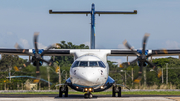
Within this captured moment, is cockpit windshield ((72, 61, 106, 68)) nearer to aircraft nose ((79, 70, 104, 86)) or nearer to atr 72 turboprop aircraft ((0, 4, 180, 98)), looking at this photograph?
atr 72 turboprop aircraft ((0, 4, 180, 98))

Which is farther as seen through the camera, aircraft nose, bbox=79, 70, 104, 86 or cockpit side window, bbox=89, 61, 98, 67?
cockpit side window, bbox=89, 61, 98, 67

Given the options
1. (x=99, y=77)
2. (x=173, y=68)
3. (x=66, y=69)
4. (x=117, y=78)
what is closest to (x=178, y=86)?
(x=173, y=68)

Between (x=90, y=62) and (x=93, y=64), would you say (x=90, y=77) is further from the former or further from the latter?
(x=90, y=62)

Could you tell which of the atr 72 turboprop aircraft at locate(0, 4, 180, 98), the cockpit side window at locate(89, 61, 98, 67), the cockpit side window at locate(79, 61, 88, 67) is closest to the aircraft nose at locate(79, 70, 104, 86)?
the atr 72 turboprop aircraft at locate(0, 4, 180, 98)

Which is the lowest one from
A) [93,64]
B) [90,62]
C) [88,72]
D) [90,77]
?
[90,77]

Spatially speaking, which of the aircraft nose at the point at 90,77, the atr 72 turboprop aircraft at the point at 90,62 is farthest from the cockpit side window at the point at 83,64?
the aircraft nose at the point at 90,77

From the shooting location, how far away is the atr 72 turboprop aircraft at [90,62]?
674 inches

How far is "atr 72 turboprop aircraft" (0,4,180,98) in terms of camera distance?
674 inches

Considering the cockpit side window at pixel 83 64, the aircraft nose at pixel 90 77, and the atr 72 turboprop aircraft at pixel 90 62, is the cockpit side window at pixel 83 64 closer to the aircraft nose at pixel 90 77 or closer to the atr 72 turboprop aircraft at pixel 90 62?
the atr 72 turboprop aircraft at pixel 90 62

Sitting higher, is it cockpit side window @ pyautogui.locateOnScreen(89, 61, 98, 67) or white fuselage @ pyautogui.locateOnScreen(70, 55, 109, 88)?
cockpit side window @ pyautogui.locateOnScreen(89, 61, 98, 67)

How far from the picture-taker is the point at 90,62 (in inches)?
701

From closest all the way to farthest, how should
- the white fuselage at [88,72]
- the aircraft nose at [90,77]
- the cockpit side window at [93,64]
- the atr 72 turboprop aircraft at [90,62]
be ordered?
the aircraft nose at [90,77]
the white fuselage at [88,72]
the atr 72 turboprop aircraft at [90,62]
the cockpit side window at [93,64]

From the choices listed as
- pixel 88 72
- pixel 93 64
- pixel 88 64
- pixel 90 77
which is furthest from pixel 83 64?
pixel 90 77

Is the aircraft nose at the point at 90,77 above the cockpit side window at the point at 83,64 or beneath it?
beneath
